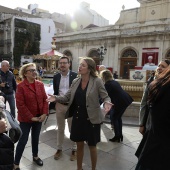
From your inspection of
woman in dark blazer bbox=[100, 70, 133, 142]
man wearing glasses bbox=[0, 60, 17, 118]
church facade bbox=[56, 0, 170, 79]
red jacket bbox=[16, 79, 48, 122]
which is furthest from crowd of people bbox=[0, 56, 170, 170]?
church facade bbox=[56, 0, 170, 79]

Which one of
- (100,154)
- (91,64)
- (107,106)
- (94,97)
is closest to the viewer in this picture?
(107,106)

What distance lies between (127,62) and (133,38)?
3.38m

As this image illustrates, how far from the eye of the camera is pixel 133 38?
25.0 m

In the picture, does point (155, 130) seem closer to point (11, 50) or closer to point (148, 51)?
point (148, 51)

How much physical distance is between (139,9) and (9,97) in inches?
1029

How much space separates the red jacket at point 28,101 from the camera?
2.95m

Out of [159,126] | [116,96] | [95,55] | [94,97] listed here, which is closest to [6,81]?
[116,96]

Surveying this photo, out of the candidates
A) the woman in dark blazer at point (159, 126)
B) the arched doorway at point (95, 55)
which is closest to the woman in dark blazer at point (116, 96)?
the woman in dark blazer at point (159, 126)

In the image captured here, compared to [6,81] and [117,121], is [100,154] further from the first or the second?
[6,81]

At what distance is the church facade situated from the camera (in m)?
23.1

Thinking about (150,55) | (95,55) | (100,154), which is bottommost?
(100,154)

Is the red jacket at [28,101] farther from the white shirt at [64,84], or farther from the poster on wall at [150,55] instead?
the poster on wall at [150,55]

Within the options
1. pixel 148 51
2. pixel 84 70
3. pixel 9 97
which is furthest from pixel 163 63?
pixel 148 51

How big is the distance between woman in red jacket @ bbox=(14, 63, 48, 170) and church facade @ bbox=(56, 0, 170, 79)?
18.8m
